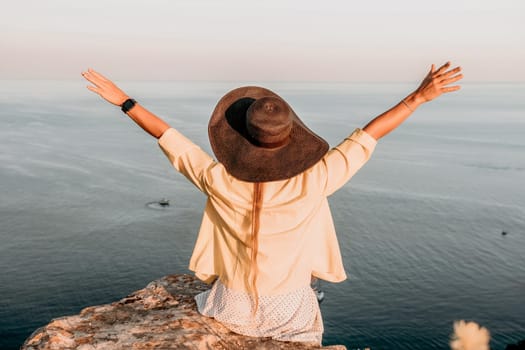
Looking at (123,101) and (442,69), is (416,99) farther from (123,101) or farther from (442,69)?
(123,101)

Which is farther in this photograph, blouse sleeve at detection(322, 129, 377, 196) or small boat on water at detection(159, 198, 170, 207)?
small boat on water at detection(159, 198, 170, 207)

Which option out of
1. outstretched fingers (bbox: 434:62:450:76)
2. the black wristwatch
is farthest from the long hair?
outstretched fingers (bbox: 434:62:450:76)

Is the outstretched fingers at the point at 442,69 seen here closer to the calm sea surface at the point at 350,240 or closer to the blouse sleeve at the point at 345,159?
the blouse sleeve at the point at 345,159

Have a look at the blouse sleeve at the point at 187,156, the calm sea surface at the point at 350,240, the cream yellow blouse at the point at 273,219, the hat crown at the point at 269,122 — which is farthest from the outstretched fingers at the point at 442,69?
the calm sea surface at the point at 350,240

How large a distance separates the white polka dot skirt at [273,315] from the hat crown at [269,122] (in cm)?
120

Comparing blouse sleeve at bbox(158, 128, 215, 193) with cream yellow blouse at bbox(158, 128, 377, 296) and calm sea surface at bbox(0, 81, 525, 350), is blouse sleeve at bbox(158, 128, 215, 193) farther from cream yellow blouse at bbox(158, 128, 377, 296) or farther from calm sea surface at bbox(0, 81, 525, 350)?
calm sea surface at bbox(0, 81, 525, 350)

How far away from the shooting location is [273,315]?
359 centimetres

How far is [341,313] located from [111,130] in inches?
3646

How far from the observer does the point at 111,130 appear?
389 ft

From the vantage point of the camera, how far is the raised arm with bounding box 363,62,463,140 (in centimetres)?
338

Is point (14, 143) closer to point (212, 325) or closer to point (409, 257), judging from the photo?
point (409, 257)

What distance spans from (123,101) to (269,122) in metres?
1.23

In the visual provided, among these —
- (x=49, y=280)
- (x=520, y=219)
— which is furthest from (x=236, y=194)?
(x=520, y=219)

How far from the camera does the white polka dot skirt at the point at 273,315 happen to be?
3.57m
